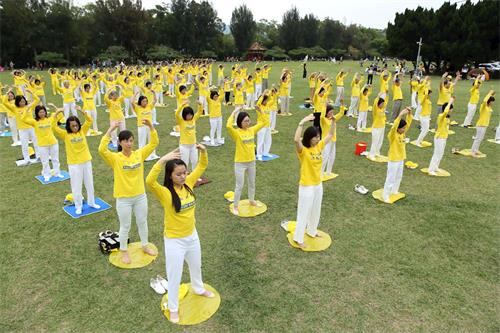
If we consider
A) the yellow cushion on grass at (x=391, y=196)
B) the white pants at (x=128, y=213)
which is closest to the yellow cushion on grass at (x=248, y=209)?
the white pants at (x=128, y=213)

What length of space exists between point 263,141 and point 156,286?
24.8ft

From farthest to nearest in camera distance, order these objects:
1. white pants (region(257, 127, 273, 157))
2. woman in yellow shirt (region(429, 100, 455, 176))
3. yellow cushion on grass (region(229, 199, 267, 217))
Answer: white pants (region(257, 127, 273, 157)), woman in yellow shirt (region(429, 100, 455, 176)), yellow cushion on grass (region(229, 199, 267, 217))

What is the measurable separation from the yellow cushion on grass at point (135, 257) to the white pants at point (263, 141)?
6340mm

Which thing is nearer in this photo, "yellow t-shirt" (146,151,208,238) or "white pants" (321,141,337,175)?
"yellow t-shirt" (146,151,208,238)

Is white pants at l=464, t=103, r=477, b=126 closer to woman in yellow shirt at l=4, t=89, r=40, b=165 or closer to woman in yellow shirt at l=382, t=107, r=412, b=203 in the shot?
woman in yellow shirt at l=382, t=107, r=412, b=203

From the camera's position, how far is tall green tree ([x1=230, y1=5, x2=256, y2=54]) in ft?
274

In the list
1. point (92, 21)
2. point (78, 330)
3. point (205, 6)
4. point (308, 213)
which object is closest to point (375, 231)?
point (308, 213)

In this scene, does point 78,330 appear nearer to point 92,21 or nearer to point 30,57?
point 30,57

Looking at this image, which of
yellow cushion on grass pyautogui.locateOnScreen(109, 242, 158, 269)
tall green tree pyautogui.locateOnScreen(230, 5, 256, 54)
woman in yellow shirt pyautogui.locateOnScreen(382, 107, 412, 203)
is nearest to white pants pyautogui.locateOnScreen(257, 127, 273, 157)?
woman in yellow shirt pyautogui.locateOnScreen(382, 107, 412, 203)

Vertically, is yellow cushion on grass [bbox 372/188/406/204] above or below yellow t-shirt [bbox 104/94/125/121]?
below

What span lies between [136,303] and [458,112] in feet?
71.5

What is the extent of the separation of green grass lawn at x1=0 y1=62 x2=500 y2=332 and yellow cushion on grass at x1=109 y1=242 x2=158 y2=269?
0.14 m

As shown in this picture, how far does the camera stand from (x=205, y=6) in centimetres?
7456

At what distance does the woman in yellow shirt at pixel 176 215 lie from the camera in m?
4.47
